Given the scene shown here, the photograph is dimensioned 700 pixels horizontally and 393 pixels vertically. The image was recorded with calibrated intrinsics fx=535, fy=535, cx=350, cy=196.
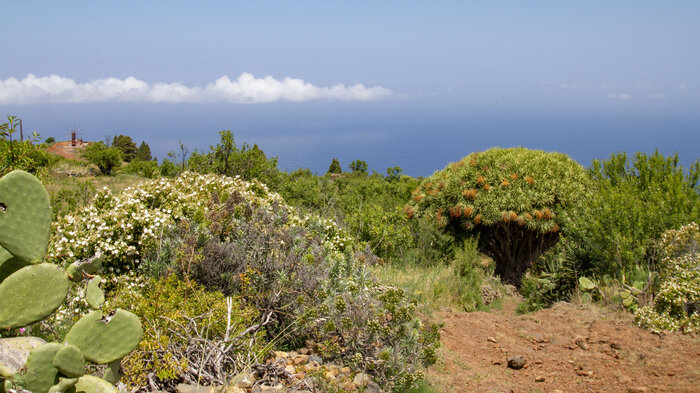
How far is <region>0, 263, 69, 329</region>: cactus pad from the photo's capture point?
104 inches

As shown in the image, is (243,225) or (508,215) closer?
(243,225)

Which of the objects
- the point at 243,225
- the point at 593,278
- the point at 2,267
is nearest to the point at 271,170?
the point at 243,225

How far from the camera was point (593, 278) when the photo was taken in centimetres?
759

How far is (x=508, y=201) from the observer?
9.31 m

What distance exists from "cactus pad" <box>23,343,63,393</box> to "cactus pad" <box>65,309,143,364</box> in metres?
0.24

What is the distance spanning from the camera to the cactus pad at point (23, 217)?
2.61m

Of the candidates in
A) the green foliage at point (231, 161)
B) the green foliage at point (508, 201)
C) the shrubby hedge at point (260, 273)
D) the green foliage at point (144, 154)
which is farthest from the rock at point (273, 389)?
the green foliage at point (144, 154)

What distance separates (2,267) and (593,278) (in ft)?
23.5

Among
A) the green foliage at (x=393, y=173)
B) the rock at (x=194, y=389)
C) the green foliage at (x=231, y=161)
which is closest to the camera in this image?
the rock at (x=194, y=389)

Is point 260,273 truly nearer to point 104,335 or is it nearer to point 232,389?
point 232,389

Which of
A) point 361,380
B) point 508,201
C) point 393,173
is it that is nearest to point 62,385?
point 361,380

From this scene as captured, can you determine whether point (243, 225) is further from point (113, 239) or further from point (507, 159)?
point (507, 159)

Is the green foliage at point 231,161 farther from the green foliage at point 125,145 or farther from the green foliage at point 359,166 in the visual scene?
the green foliage at point 125,145

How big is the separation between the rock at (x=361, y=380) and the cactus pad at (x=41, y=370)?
2.36 m
